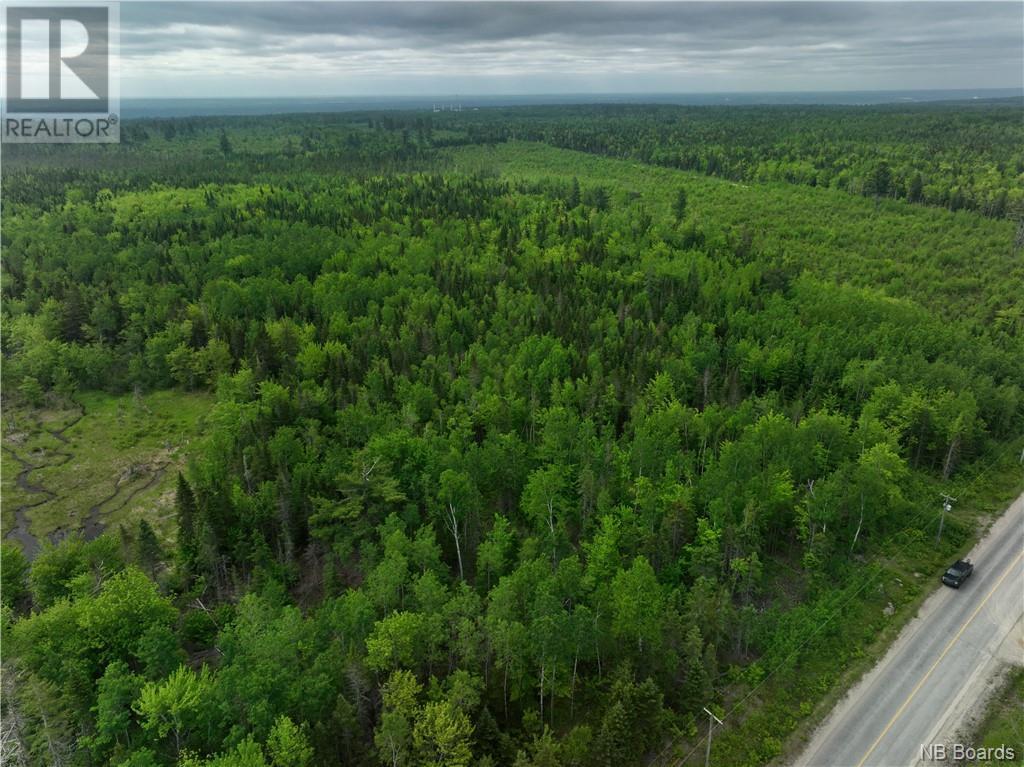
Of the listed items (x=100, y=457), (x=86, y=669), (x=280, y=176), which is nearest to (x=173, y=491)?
(x=100, y=457)

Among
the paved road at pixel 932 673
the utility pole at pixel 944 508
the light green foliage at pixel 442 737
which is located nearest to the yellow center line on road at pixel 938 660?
the paved road at pixel 932 673

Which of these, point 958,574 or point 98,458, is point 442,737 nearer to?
point 958,574

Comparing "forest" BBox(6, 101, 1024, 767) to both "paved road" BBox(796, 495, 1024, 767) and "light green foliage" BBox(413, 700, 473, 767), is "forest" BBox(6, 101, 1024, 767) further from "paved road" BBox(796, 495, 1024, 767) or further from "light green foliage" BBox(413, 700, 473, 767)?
"paved road" BBox(796, 495, 1024, 767)

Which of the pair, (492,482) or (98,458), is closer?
(492,482)

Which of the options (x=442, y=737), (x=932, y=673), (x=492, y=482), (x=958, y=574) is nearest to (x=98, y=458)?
(x=492, y=482)

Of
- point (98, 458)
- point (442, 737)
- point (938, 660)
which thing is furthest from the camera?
point (98, 458)

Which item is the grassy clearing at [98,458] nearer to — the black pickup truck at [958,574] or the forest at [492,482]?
the forest at [492,482]

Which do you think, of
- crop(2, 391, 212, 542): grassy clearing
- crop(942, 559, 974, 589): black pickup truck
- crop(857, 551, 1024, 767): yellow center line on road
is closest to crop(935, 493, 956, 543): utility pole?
crop(942, 559, 974, 589): black pickup truck
